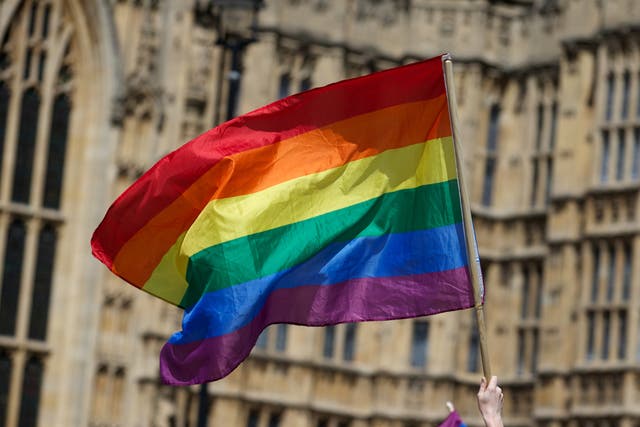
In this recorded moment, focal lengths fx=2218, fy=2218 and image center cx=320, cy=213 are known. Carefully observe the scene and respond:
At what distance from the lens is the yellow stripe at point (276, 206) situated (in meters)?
14.9

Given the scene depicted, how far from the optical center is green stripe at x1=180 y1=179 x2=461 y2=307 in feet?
48.9

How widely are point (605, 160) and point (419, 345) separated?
4634 millimetres

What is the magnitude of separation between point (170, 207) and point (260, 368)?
772 inches

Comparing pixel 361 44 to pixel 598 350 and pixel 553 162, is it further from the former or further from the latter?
pixel 598 350

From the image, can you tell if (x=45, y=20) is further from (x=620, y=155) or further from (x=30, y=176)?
(x=620, y=155)

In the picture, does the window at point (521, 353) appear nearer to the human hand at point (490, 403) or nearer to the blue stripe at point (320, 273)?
the blue stripe at point (320, 273)

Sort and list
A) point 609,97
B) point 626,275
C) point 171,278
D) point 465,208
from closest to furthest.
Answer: point 465,208 < point 171,278 < point 626,275 < point 609,97

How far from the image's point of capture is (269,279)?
14977 mm

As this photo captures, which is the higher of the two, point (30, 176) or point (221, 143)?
point (30, 176)

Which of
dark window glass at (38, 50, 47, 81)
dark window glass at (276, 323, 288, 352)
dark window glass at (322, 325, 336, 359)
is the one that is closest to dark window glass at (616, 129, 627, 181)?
dark window glass at (322, 325, 336, 359)

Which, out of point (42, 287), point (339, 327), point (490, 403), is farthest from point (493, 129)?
point (490, 403)

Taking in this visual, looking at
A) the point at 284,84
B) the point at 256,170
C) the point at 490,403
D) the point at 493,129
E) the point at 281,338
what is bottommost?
the point at 490,403

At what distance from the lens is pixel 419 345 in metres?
35.8

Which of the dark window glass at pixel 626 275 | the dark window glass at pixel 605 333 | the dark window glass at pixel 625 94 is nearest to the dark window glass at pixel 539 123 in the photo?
the dark window glass at pixel 625 94
